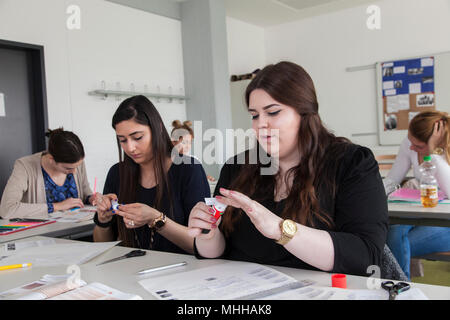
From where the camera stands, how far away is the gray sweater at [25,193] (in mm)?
2617

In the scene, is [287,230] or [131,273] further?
[131,273]

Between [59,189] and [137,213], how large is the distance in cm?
160

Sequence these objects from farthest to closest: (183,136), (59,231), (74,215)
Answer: (183,136), (74,215), (59,231)

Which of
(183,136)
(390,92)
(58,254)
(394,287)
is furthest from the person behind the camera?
(390,92)

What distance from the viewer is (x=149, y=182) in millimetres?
2045

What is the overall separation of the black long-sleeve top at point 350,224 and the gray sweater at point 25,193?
66.7 inches

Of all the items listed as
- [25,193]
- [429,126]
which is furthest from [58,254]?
[429,126]

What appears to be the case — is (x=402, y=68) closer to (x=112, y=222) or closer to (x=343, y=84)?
(x=343, y=84)

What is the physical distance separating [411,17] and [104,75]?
12.9 feet

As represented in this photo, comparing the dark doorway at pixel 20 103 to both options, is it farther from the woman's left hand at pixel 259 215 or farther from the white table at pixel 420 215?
the woman's left hand at pixel 259 215

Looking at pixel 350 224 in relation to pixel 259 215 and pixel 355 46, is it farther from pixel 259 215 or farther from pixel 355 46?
pixel 355 46

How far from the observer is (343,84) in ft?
20.1

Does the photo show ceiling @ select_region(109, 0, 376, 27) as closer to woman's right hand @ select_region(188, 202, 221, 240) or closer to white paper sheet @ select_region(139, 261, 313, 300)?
woman's right hand @ select_region(188, 202, 221, 240)

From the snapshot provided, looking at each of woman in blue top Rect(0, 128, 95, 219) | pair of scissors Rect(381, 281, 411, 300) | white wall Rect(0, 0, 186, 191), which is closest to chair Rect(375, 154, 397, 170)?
white wall Rect(0, 0, 186, 191)
